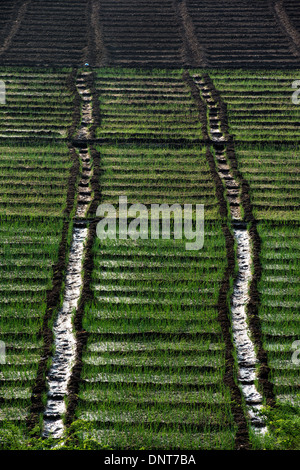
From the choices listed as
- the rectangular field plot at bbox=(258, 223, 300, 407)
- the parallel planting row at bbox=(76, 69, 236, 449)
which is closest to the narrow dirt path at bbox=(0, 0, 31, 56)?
the parallel planting row at bbox=(76, 69, 236, 449)

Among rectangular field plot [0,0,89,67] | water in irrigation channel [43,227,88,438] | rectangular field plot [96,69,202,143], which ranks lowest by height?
water in irrigation channel [43,227,88,438]

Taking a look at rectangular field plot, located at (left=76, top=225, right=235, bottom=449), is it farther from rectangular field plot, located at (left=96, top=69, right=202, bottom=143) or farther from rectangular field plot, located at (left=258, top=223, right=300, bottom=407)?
rectangular field plot, located at (left=96, top=69, right=202, bottom=143)

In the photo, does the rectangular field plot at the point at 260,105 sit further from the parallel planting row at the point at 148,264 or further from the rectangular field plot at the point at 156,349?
the rectangular field plot at the point at 156,349

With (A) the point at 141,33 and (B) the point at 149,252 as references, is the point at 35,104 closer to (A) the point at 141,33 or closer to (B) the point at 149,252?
(A) the point at 141,33

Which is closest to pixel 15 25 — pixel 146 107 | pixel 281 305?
pixel 146 107

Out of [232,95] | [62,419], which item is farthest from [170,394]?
[232,95]

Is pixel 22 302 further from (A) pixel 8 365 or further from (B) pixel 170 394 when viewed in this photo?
(B) pixel 170 394
